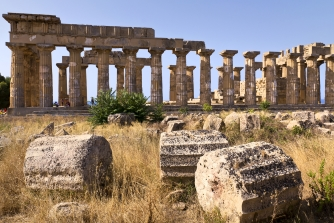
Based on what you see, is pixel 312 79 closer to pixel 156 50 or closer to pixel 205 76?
pixel 205 76

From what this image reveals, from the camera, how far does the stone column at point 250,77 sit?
87.4ft

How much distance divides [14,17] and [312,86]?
26.1 metres

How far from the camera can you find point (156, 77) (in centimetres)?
2466

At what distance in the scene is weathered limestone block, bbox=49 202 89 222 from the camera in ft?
12.2

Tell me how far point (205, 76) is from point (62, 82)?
15.1 meters

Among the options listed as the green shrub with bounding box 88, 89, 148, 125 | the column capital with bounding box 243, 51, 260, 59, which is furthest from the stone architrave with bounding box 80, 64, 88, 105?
the column capital with bounding box 243, 51, 260, 59

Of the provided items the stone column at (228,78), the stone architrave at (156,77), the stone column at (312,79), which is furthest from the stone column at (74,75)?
the stone column at (312,79)

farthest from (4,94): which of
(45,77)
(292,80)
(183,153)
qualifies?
(183,153)

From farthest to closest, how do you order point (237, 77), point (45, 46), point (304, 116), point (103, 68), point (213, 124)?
point (237, 77), point (103, 68), point (45, 46), point (304, 116), point (213, 124)

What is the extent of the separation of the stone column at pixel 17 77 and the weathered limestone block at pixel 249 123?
712 inches

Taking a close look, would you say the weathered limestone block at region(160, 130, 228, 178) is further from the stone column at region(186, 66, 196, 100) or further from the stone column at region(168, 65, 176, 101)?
the stone column at region(186, 66, 196, 100)

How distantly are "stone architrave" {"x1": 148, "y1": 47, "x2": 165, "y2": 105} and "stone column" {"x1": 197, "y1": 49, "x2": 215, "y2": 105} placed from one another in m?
3.81

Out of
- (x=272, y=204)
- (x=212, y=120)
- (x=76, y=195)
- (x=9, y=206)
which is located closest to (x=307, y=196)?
(x=272, y=204)

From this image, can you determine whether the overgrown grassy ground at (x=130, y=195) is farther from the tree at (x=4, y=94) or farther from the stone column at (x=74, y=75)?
the tree at (x=4, y=94)
